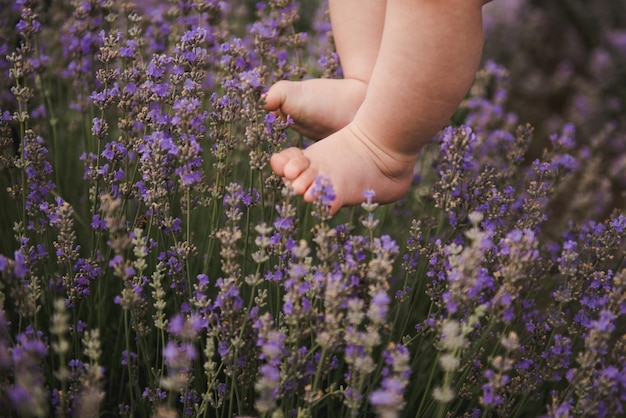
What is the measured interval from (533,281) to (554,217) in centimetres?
191

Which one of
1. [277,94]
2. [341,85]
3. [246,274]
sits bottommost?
[246,274]

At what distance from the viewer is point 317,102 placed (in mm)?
1795

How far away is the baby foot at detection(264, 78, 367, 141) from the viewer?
173 cm

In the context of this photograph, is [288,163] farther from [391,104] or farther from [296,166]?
[391,104]

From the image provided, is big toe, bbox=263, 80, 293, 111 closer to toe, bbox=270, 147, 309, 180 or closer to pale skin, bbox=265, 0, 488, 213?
pale skin, bbox=265, 0, 488, 213

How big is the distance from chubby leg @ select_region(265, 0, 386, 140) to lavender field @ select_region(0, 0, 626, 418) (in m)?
0.10

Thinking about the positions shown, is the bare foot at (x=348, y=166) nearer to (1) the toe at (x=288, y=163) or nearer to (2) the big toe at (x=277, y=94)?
(1) the toe at (x=288, y=163)

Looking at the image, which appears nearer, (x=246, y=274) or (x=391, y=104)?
(x=391, y=104)

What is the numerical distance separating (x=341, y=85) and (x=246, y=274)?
0.56 meters

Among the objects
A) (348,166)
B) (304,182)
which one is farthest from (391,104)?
(304,182)

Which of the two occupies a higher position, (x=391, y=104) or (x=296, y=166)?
(x=391, y=104)

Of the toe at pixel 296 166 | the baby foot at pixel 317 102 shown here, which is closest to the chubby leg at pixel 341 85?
the baby foot at pixel 317 102

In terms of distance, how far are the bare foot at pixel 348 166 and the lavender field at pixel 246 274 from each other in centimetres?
7

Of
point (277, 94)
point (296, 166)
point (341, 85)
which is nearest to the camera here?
point (296, 166)
